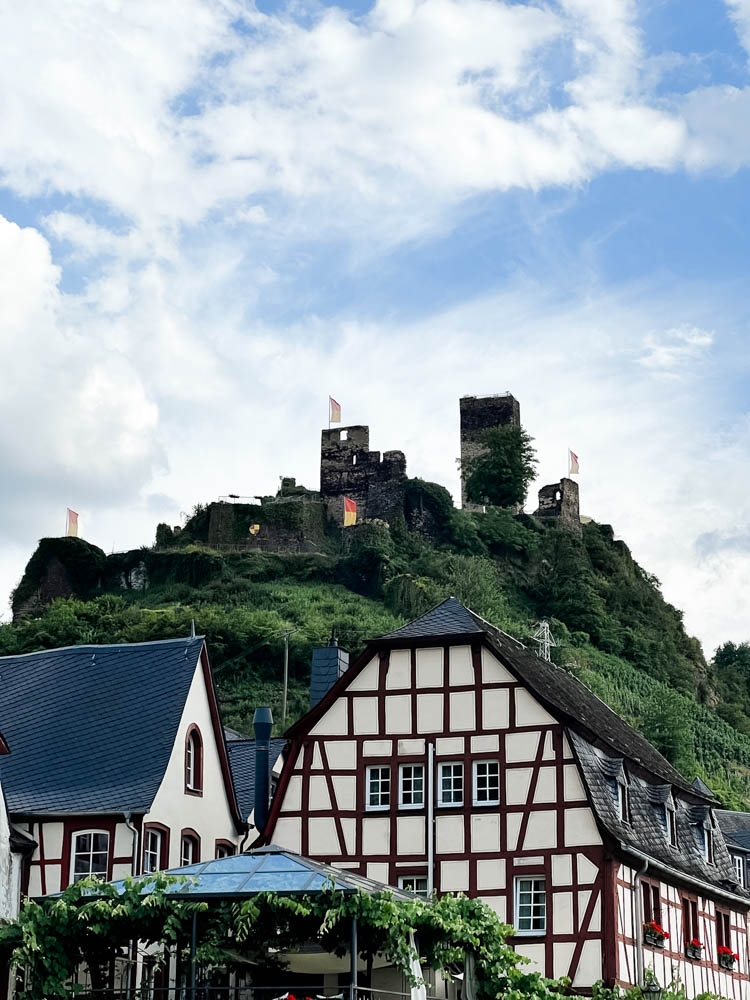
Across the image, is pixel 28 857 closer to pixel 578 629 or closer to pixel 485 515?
pixel 578 629

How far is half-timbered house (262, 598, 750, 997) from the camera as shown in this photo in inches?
1037

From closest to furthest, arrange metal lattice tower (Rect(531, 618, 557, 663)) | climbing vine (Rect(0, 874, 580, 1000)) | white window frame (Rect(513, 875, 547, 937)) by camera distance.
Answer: climbing vine (Rect(0, 874, 580, 1000)) < white window frame (Rect(513, 875, 547, 937)) < metal lattice tower (Rect(531, 618, 557, 663))

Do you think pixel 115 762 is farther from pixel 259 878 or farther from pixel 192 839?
pixel 259 878

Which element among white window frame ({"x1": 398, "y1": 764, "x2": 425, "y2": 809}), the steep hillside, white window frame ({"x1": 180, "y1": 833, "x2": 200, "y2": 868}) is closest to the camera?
white window frame ({"x1": 180, "y1": 833, "x2": 200, "y2": 868})

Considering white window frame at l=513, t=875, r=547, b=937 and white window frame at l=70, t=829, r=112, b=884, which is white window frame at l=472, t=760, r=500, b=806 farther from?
white window frame at l=70, t=829, r=112, b=884

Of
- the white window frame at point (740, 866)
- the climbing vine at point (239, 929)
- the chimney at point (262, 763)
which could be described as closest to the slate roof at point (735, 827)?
the white window frame at point (740, 866)

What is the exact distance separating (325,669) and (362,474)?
190ft

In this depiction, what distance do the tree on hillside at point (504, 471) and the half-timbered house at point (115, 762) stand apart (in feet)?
206

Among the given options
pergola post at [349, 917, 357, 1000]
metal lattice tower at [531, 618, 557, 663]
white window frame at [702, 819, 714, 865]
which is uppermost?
metal lattice tower at [531, 618, 557, 663]

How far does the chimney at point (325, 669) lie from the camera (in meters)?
31.5

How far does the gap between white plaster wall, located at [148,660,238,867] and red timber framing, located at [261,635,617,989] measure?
3.11 feet

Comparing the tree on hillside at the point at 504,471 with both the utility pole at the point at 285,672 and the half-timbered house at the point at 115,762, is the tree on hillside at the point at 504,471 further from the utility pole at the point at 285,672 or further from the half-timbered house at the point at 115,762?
the half-timbered house at the point at 115,762

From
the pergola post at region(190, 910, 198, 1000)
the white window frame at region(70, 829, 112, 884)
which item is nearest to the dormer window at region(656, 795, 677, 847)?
the white window frame at region(70, 829, 112, 884)

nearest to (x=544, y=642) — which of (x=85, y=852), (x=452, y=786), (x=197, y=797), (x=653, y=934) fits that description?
(x=452, y=786)
